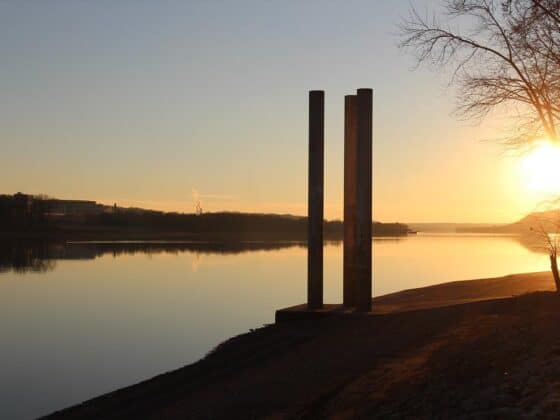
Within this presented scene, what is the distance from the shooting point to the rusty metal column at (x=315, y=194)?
753 inches

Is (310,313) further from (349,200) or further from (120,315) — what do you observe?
(120,315)

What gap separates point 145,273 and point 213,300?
1847 cm

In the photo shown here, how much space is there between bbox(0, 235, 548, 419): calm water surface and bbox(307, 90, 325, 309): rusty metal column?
3.85m

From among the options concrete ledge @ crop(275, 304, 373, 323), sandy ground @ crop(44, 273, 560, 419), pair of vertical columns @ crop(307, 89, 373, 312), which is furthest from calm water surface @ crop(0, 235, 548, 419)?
pair of vertical columns @ crop(307, 89, 373, 312)

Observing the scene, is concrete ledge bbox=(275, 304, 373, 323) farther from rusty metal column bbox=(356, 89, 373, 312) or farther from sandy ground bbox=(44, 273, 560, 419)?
rusty metal column bbox=(356, 89, 373, 312)

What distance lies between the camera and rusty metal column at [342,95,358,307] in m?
19.6

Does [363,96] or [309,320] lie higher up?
[363,96]

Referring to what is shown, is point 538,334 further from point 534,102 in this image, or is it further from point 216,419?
point 534,102

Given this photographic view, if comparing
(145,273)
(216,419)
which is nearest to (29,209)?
(145,273)

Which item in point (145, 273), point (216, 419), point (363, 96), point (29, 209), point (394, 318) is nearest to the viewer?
point (216, 419)

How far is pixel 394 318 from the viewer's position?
17016 millimetres

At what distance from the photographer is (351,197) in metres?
19.9

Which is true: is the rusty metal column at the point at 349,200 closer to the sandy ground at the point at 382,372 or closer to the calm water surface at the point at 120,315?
the sandy ground at the point at 382,372

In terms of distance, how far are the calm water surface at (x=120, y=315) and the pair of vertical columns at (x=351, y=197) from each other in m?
4.48
